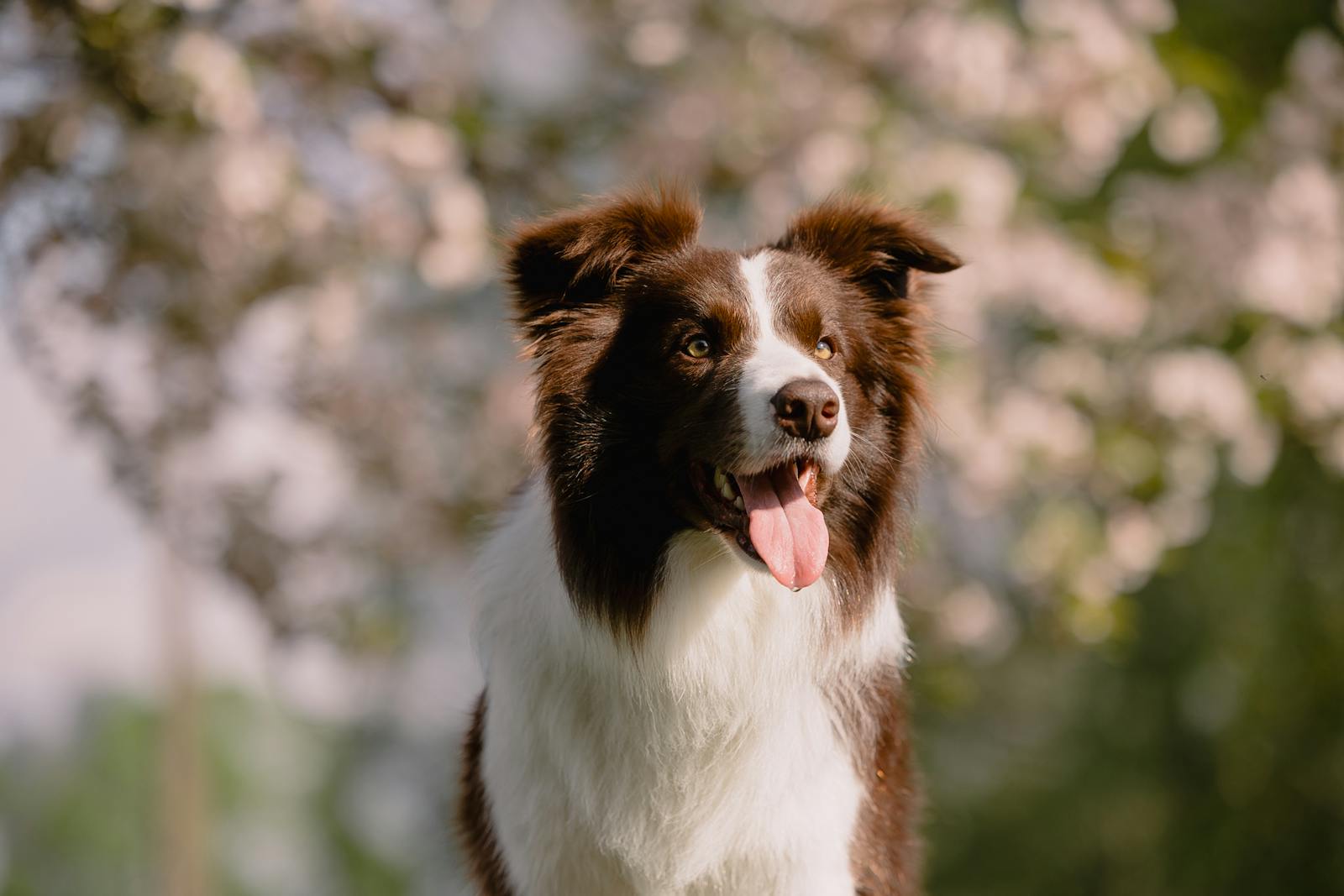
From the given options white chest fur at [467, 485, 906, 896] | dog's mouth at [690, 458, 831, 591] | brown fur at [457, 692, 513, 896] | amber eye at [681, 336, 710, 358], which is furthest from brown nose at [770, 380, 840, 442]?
brown fur at [457, 692, 513, 896]

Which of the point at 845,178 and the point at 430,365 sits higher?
the point at 845,178

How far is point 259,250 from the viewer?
7.33m

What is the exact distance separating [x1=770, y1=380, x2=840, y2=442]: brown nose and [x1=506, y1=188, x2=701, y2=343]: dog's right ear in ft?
2.32

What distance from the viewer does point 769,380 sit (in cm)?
348

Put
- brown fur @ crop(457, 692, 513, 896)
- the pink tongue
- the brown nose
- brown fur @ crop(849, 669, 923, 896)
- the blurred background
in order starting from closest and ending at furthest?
1. the brown nose
2. the pink tongue
3. brown fur @ crop(849, 669, 923, 896)
4. brown fur @ crop(457, 692, 513, 896)
5. the blurred background

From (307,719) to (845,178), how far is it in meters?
27.3

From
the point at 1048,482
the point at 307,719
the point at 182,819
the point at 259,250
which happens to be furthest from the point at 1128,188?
the point at 307,719

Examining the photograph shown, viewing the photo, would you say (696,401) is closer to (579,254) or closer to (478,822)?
(579,254)

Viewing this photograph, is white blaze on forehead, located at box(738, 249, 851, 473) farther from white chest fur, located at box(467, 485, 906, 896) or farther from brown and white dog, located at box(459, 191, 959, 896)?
white chest fur, located at box(467, 485, 906, 896)

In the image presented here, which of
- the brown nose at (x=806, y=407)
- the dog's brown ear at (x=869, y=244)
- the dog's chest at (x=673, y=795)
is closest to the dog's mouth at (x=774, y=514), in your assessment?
the brown nose at (x=806, y=407)

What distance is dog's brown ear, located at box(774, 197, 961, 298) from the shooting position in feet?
13.2

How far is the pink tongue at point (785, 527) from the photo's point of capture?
353 centimetres

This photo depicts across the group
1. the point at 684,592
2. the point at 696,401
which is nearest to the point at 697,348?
the point at 696,401

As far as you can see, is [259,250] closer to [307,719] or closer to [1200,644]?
[1200,644]
